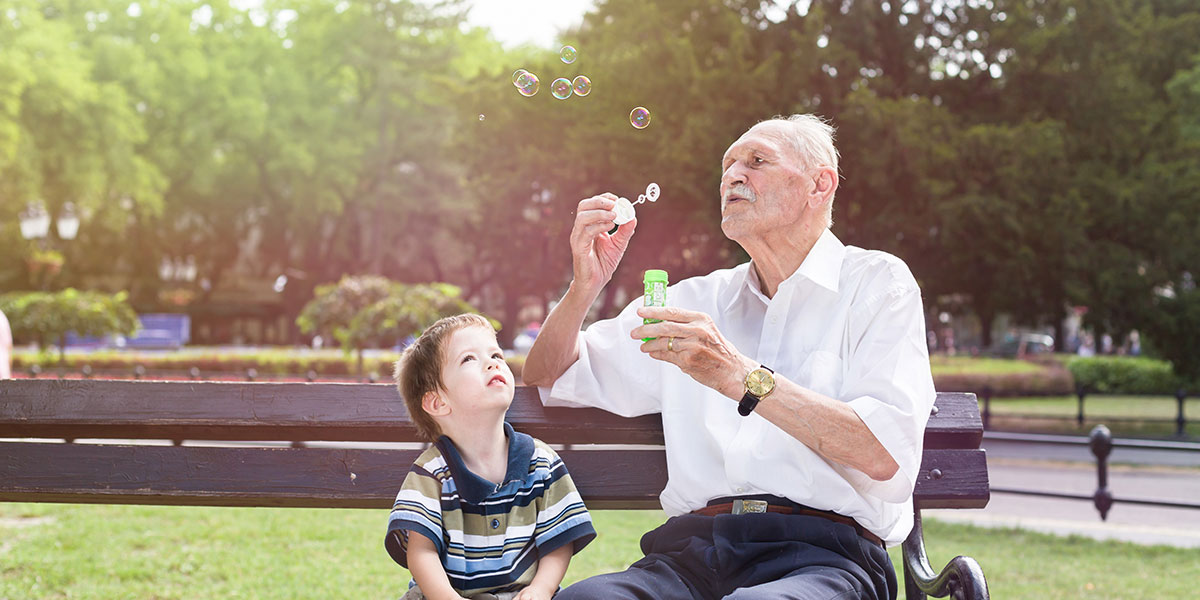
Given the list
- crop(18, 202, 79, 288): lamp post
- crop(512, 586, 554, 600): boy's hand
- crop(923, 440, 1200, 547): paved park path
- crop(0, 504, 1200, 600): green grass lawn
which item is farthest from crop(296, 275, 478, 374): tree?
crop(512, 586, 554, 600): boy's hand

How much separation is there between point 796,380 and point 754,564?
495 mm

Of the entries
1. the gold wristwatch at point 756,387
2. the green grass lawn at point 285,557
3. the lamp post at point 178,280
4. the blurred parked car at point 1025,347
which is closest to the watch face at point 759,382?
the gold wristwatch at point 756,387

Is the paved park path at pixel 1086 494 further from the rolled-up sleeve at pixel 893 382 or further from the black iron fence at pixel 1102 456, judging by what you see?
the rolled-up sleeve at pixel 893 382

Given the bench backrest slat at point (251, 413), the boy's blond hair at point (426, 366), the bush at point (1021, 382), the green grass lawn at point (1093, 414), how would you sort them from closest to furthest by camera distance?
1. the boy's blond hair at point (426, 366)
2. the bench backrest slat at point (251, 413)
3. the green grass lawn at point (1093, 414)
4. the bush at point (1021, 382)

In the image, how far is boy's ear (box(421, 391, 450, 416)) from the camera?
9.34 ft

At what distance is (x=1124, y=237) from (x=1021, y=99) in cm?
314

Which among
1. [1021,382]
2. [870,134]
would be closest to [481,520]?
[870,134]

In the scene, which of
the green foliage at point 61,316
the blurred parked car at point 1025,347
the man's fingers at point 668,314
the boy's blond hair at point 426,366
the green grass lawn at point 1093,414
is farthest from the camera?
the blurred parked car at point 1025,347

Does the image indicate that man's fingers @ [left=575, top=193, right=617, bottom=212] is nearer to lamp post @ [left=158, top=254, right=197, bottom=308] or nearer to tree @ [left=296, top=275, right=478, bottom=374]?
tree @ [left=296, top=275, right=478, bottom=374]

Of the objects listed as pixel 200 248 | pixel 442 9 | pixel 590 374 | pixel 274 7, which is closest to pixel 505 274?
pixel 442 9

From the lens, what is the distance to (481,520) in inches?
110

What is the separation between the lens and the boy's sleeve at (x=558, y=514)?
9.21 feet

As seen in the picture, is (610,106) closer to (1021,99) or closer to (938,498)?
(1021,99)

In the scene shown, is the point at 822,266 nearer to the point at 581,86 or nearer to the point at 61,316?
the point at 581,86
